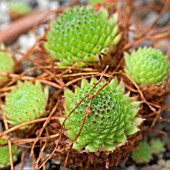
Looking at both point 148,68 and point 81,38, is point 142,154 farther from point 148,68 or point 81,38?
point 81,38

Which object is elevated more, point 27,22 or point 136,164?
point 27,22

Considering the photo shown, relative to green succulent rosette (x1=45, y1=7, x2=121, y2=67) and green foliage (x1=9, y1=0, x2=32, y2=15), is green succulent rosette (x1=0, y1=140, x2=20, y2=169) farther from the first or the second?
green foliage (x1=9, y1=0, x2=32, y2=15)

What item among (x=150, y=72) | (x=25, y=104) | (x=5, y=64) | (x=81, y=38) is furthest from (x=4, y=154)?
(x=150, y=72)

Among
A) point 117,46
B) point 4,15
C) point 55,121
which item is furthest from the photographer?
point 4,15

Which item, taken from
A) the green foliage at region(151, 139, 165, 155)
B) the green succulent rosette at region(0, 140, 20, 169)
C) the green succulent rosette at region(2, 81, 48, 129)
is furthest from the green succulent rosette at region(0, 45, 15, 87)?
the green foliage at region(151, 139, 165, 155)

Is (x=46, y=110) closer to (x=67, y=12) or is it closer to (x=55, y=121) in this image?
(x=55, y=121)

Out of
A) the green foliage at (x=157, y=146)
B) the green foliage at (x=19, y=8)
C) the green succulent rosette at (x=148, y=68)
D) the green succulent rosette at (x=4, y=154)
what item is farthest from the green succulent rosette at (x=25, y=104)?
the green foliage at (x=19, y=8)

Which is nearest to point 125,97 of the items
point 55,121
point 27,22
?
point 55,121
